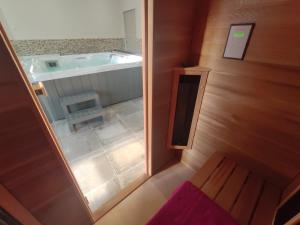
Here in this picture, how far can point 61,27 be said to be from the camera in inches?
135

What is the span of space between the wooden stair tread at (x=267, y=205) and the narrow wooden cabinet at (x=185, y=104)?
0.68m

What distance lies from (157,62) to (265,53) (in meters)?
0.65

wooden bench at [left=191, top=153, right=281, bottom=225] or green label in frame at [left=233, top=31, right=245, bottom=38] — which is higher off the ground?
green label in frame at [left=233, top=31, right=245, bottom=38]

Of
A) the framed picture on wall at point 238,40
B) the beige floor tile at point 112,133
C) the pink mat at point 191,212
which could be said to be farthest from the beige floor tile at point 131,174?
the framed picture on wall at point 238,40

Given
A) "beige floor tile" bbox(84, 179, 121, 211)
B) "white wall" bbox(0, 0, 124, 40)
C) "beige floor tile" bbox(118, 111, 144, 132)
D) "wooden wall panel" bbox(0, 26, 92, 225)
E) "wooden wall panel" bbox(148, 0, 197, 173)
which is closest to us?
"wooden wall panel" bbox(0, 26, 92, 225)

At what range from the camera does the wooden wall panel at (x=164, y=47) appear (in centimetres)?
88

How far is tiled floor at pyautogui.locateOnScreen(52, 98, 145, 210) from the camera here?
1.56m

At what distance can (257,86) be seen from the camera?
95 centimetres

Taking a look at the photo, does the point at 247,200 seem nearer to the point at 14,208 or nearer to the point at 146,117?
the point at 146,117

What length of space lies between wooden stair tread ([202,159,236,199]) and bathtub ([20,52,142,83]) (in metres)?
2.37

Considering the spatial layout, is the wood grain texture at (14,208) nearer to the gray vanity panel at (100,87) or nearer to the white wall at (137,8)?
the gray vanity panel at (100,87)

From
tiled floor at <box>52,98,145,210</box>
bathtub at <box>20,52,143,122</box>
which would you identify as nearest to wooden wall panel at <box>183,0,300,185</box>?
tiled floor at <box>52,98,145,210</box>

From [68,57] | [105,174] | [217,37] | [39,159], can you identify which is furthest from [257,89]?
[68,57]

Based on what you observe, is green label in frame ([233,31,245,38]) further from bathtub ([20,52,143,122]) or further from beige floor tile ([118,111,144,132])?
bathtub ([20,52,143,122])
